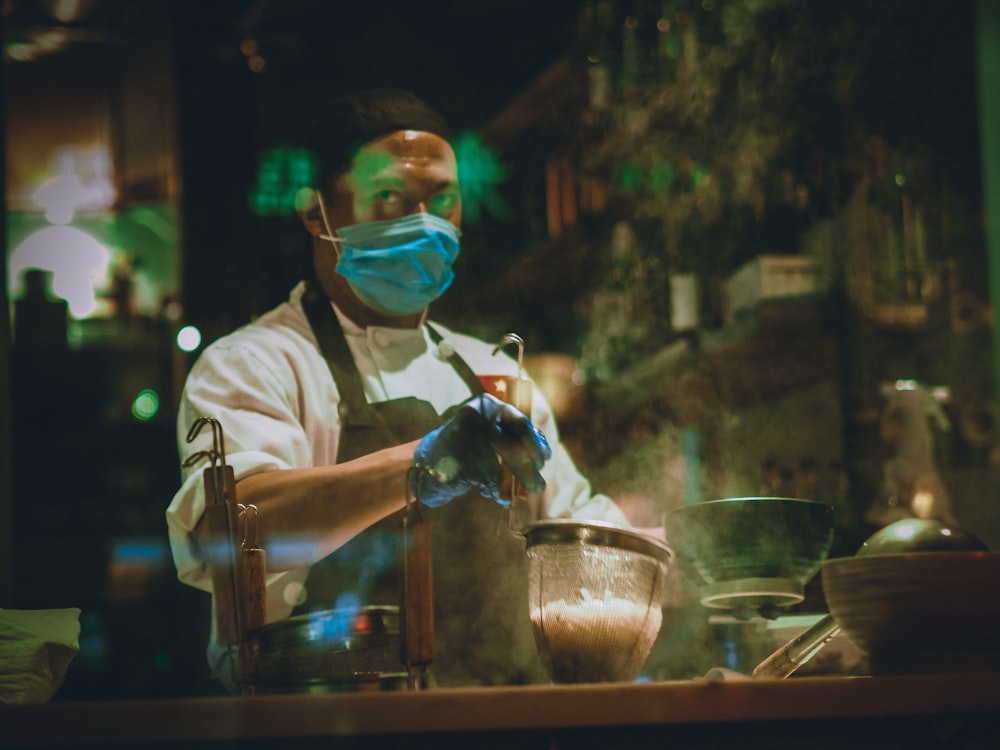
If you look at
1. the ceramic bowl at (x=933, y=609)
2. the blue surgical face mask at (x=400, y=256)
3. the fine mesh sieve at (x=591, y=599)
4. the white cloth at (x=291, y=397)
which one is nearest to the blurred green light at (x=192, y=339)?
the white cloth at (x=291, y=397)

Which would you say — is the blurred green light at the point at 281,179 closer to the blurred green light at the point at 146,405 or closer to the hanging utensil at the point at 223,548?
the hanging utensil at the point at 223,548

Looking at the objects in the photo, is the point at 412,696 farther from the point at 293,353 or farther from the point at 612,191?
the point at 612,191

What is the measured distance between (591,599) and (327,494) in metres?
0.58

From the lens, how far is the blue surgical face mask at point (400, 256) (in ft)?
6.97

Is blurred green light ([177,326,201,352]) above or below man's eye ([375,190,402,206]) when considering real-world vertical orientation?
below

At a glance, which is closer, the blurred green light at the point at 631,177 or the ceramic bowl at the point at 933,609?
the ceramic bowl at the point at 933,609

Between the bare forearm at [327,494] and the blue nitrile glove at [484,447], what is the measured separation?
0.25 m

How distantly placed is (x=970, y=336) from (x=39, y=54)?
379 cm

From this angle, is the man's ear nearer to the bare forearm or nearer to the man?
the man

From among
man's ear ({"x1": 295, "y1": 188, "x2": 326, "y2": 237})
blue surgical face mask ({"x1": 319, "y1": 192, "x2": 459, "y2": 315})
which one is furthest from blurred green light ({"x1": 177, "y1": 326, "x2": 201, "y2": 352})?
blue surgical face mask ({"x1": 319, "y1": 192, "x2": 459, "y2": 315})

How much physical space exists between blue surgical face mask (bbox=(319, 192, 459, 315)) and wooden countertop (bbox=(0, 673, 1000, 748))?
1107 millimetres

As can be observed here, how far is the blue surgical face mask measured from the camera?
2123 mm

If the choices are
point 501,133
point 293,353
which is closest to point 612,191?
point 501,133

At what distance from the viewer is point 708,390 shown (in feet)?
11.2
